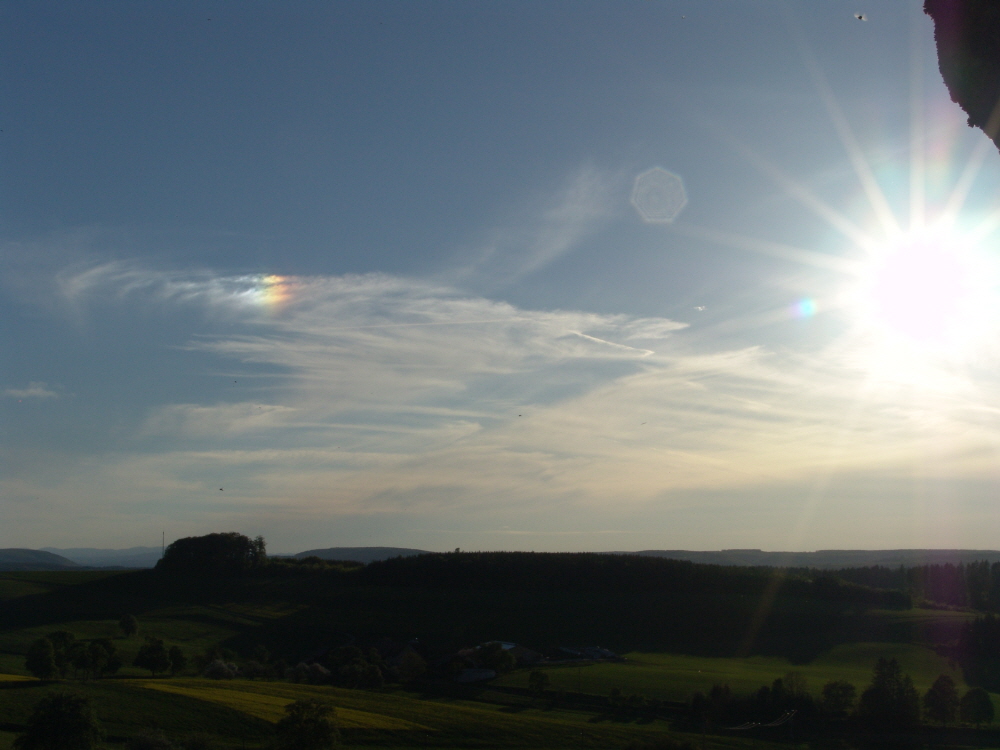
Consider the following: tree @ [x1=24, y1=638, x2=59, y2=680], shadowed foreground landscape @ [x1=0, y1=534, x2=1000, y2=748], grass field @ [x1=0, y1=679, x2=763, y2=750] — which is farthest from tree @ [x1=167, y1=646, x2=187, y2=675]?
grass field @ [x1=0, y1=679, x2=763, y2=750]

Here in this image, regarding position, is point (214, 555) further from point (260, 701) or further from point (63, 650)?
point (260, 701)

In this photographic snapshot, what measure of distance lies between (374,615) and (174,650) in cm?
3663

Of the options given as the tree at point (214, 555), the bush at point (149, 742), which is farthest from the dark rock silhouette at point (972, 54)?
the tree at point (214, 555)

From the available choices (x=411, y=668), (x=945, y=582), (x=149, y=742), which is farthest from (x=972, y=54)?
(x=945, y=582)

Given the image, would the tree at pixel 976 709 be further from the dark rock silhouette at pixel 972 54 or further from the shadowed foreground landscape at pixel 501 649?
the dark rock silhouette at pixel 972 54

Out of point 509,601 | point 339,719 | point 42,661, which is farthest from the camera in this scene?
point 509,601

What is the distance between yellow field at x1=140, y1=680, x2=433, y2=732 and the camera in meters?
43.4

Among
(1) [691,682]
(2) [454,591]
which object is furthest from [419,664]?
(2) [454,591]

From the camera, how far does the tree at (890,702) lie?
52094 millimetres

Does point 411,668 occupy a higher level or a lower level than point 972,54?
lower

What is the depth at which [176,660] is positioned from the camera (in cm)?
6750

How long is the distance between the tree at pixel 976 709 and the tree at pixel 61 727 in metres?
55.2

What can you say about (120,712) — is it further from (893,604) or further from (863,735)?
(893,604)

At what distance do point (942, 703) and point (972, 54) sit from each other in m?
58.4
